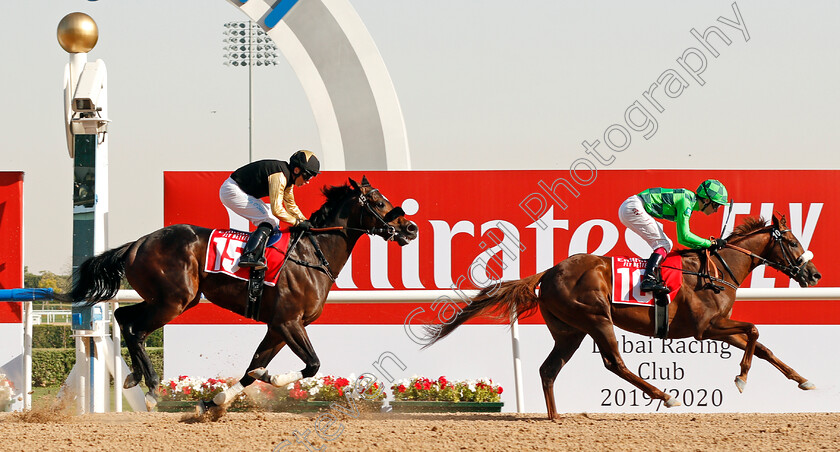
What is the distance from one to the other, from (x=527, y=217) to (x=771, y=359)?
87.3 inches

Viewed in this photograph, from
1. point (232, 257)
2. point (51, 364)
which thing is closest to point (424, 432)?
point (232, 257)

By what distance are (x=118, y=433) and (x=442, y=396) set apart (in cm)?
260

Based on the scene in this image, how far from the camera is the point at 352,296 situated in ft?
21.5

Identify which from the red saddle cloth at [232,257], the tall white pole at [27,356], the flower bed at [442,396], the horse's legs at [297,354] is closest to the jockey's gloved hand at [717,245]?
the flower bed at [442,396]

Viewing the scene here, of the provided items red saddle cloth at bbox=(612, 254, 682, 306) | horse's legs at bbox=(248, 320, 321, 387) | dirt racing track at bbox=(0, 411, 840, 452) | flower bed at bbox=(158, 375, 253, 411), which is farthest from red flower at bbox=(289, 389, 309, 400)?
red saddle cloth at bbox=(612, 254, 682, 306)

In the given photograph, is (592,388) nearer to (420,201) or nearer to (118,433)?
(420,201)

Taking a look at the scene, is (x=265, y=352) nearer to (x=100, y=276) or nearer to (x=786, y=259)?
(x=100, y=276)

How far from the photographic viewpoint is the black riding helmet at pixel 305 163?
575 centimetres

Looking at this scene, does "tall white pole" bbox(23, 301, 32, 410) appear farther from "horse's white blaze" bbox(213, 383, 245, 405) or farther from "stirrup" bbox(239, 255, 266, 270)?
"stirrup" bbox(239, 255, 266, 270)

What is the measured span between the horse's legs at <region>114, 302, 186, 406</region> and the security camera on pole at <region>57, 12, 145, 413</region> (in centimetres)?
83

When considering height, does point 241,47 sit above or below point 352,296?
above

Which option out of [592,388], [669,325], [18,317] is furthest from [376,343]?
[18,317]

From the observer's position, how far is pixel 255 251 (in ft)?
18.1

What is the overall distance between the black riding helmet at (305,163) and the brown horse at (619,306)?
1.40 m
